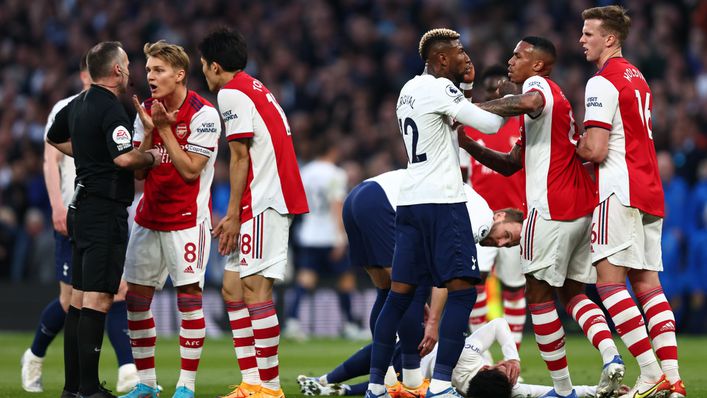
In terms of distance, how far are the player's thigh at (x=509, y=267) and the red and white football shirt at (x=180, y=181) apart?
3.50 m

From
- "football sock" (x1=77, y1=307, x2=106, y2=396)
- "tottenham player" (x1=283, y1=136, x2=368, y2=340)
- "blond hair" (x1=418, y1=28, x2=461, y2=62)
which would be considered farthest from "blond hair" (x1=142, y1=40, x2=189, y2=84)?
"tottenham player" (x1=283, y1=136, x2=368, y2=340)

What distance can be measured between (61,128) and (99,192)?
71cm

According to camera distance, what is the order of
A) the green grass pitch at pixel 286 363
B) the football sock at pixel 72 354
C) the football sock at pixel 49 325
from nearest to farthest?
the football sock at pixel 72 354, the green grass pitch at pixel 286 363, the football sock at pixel 49 325

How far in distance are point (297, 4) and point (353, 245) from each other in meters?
13.9

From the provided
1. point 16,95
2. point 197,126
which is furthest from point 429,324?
point 16,95

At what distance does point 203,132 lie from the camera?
320 inches

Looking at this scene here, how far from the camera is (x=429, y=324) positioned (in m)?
8.33

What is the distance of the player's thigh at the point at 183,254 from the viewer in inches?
320

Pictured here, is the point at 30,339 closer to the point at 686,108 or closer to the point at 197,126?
the point at 197,126

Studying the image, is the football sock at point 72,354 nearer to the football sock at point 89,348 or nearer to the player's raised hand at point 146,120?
the football sock at point 89,348

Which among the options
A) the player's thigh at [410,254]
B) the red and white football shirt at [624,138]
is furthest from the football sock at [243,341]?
the red and white football shirt at [624,138]

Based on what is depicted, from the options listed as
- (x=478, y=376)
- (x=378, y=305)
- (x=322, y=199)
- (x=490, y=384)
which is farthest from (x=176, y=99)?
(x=322, y=199)

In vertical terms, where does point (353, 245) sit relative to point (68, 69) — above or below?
below

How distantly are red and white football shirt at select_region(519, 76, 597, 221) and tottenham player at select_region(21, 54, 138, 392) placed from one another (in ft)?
12.1
